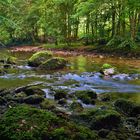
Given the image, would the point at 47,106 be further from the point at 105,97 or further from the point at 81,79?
the point at 81,79

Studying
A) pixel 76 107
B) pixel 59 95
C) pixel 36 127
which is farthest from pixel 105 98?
pixel 36 127

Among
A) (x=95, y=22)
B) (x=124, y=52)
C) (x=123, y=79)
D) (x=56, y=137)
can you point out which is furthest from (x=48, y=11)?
(x=56, y=137)

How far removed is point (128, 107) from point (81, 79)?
286 inches

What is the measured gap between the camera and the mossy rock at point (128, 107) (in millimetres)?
11727

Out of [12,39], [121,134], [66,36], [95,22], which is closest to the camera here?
[121,134]

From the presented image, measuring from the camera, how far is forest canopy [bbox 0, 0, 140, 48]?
3322cm

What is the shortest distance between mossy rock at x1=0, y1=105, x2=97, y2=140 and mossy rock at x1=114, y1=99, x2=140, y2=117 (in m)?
3.05

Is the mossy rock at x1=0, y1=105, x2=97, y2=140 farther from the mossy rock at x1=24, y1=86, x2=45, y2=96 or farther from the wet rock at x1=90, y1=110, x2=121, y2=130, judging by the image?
the mossy rock at x1=24, y1=86, x2=45, y2=96

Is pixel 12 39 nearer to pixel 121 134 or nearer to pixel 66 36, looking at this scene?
pixel 66 36

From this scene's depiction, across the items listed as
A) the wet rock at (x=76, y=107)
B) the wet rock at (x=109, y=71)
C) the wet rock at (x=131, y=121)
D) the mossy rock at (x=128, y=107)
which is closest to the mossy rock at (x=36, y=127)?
the wet rock at (x=131, y=121)

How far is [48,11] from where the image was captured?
4672 cm

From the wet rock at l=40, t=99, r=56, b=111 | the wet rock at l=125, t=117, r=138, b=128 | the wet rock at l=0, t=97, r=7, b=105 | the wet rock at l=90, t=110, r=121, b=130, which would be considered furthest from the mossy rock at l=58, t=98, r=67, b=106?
the wet rock at l=125, t=117, r=138, b=128

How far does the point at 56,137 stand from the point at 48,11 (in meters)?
39.5

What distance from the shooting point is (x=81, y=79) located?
19.2 m
